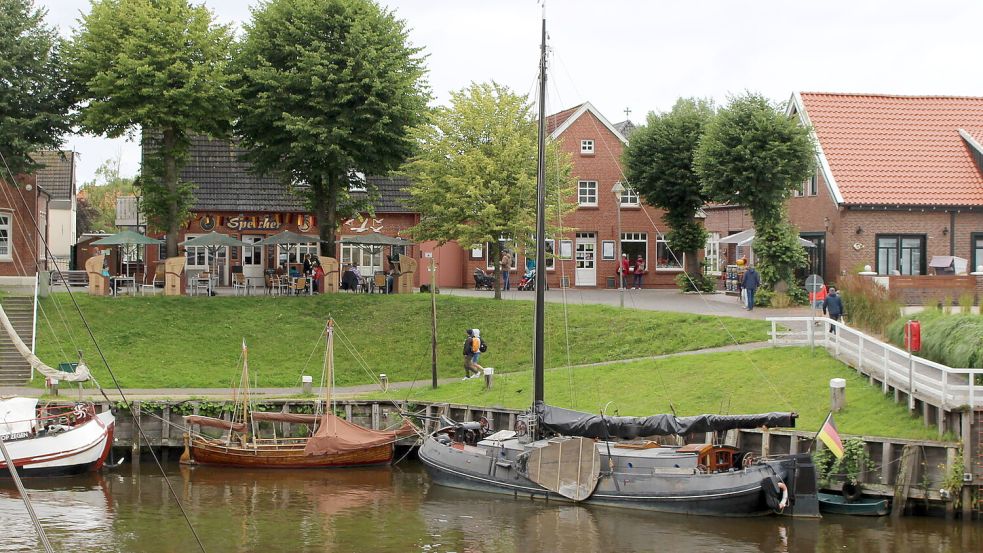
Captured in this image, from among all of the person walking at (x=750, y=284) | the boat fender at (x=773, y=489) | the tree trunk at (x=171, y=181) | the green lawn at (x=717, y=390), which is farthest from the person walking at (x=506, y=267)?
the boat fender at (x=773, y=489)

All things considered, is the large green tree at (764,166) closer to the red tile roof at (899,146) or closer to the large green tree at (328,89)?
the red tile roof at (899,146)

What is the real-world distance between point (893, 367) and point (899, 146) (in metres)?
22.8

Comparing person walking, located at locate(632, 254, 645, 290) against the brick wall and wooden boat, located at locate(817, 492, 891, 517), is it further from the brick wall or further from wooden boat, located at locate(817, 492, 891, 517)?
wooden boat, located at locate(817, 492, 891, 517)

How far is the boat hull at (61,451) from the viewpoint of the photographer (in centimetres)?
2848

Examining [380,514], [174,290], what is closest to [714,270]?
[174,290]

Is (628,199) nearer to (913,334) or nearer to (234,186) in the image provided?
(234,186)

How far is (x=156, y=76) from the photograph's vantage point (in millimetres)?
42250

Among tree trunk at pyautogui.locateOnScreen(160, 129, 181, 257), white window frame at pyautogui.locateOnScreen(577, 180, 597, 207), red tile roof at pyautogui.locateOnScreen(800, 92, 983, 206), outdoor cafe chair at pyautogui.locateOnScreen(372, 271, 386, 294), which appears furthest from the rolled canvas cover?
white window frame at pyautogui.locateOnScreen(577, 180, 597, 207)

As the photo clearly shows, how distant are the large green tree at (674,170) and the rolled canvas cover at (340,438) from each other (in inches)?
957

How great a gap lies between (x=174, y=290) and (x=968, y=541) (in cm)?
3094

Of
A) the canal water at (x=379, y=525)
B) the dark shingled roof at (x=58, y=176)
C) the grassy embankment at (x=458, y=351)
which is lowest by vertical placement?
the canal water at (x=379, y=525)

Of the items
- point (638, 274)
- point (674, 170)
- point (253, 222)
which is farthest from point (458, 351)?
point (253, 222)

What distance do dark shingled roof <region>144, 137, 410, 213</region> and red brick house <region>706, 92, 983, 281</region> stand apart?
1816 centimetres

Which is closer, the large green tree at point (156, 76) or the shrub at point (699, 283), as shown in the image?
the large green tree at point (156, 76)
